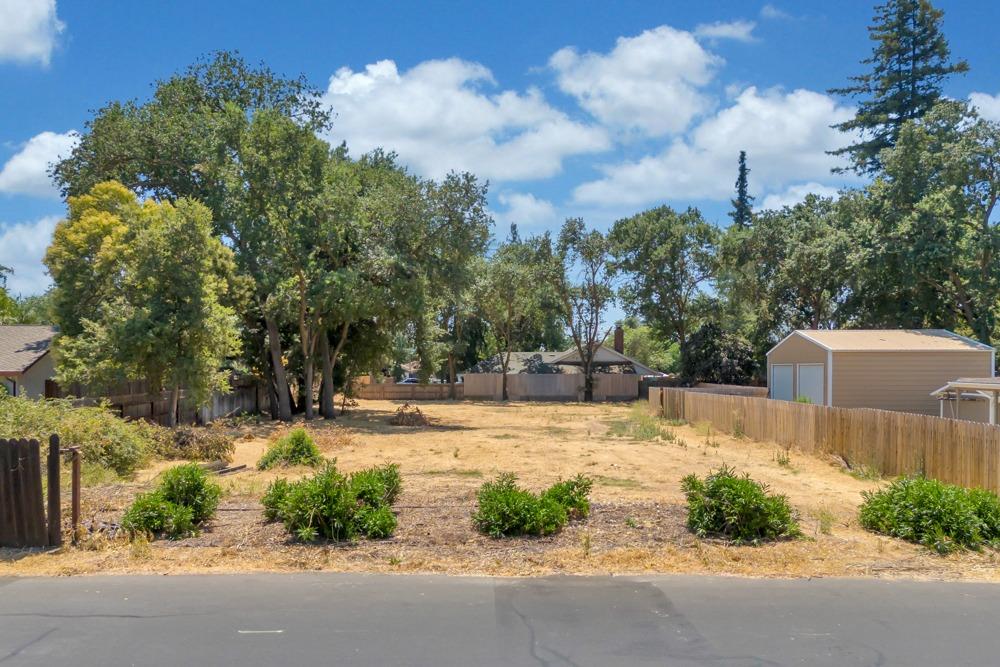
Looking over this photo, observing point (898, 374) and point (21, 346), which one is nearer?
point (898, 374)

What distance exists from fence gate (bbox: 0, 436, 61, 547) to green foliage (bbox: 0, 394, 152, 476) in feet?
14.6

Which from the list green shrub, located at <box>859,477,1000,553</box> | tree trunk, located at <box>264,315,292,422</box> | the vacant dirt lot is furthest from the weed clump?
tree trunk, located at <box>264,315,292,422</box>

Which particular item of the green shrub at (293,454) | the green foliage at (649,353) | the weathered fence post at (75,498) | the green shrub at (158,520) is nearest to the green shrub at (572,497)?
the green shrub at (158,520)

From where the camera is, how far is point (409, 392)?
55312 mm

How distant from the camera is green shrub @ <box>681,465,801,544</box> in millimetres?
8750

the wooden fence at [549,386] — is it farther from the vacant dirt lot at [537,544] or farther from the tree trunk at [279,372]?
the vacant dirt lot at [537,544]

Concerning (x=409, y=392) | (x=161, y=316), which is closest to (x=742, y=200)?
(x=409, y=392)

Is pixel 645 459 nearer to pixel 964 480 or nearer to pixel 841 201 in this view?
pixel 964 480

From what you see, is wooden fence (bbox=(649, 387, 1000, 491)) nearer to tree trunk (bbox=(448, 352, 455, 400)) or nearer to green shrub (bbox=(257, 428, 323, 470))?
green shrub (bbox=(257, 428, 323, 470))

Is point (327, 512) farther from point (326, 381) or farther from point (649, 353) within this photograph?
point (649, 353)

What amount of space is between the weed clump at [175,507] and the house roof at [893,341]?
73.6 ft

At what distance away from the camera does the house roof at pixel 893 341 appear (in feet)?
85.5

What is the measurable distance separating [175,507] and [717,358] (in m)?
42.1

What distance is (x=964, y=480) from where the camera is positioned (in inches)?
497
